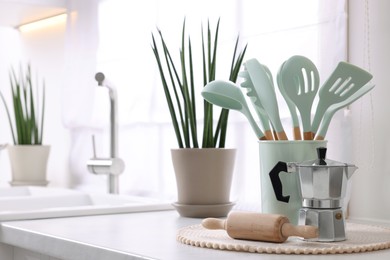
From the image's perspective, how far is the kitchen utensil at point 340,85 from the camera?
1.39 m

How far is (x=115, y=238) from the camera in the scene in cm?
141

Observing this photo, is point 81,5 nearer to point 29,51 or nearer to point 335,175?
point 29,51

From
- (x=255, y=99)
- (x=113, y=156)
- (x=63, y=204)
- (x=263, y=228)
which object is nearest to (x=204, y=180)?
(x=255, y=99)

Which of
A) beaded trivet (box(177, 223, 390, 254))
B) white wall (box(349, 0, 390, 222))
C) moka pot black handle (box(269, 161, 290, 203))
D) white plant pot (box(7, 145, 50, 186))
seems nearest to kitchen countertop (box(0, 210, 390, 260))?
beaded trivet (box(177, 223, 390, 254))

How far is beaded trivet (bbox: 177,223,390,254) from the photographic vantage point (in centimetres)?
119

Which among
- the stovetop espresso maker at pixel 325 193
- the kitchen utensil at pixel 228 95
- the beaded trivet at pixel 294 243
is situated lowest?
the beaded trivet at pixel 294 243

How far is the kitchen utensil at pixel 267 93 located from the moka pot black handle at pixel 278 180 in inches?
5.0

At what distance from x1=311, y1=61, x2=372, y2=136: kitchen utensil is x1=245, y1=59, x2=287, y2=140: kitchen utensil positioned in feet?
0.23

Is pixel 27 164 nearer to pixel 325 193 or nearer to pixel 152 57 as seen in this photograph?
pixel 152 57

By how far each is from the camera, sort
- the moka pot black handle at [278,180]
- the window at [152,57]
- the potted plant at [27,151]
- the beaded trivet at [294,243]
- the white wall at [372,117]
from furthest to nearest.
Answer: the potted plant at [27,151] → the window at [152,57] → the white wall at [372,117] → the moka pot black handle at [278,180] → the beaded trivet at [294,243]

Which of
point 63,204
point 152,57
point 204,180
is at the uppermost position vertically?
point 152,57

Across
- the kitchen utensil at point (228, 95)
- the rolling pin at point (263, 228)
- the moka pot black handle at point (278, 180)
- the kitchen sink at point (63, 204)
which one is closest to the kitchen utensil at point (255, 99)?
the kitchen utensil at point (228, 95)

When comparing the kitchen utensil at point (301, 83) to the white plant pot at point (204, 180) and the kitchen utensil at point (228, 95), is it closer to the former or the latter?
the kitchen utensil at point (228, 95)

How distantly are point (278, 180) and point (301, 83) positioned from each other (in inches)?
8.2
